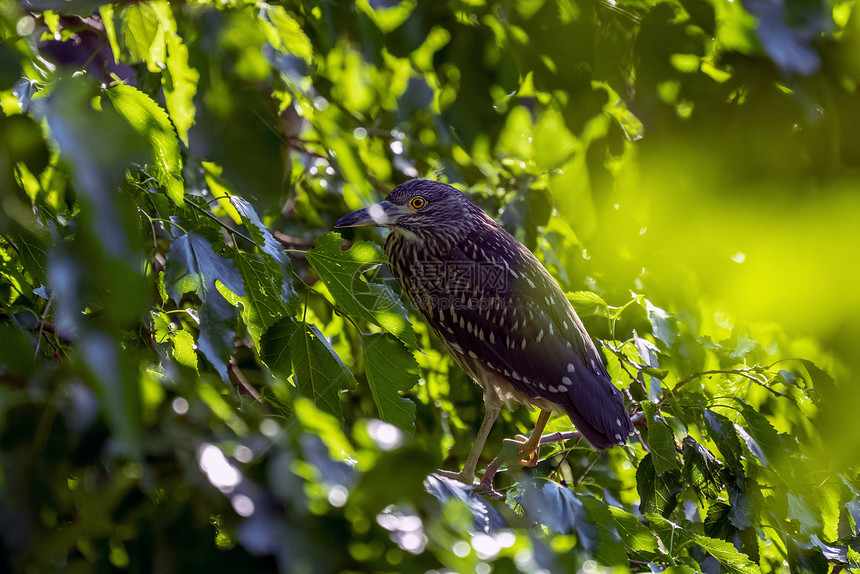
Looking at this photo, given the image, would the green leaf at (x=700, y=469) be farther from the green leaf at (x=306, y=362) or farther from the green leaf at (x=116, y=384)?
the green leaf at (x=116, y=384)

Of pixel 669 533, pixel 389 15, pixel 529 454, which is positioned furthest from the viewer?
pixel 529 454

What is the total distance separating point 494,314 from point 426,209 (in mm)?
527

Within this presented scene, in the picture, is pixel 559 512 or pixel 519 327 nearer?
pixel 559 512

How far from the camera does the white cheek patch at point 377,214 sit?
246 cm

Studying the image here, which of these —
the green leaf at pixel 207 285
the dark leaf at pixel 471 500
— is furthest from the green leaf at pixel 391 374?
the green leaf at pixel 207 285

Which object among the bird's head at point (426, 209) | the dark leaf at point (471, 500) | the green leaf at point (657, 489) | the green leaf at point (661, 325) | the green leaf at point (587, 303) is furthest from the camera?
the bird's head at point (426, 209)

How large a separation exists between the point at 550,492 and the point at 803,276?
675mm

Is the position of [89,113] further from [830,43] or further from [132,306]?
[830,43]

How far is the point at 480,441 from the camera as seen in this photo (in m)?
2.40

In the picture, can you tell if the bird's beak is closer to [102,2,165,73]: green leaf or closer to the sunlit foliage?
the sunlit foliage

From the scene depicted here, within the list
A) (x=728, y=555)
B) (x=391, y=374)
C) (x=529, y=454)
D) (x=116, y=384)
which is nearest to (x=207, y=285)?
(x=391, y=374)

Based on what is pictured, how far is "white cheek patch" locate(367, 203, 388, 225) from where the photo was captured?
96.7 inches

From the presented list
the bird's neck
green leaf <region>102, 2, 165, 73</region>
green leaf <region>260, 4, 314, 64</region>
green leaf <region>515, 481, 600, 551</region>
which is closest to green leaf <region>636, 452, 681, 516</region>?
green leaf <region>515, 481, 600, 551</region>

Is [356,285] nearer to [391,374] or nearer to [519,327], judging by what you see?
[391,374]
